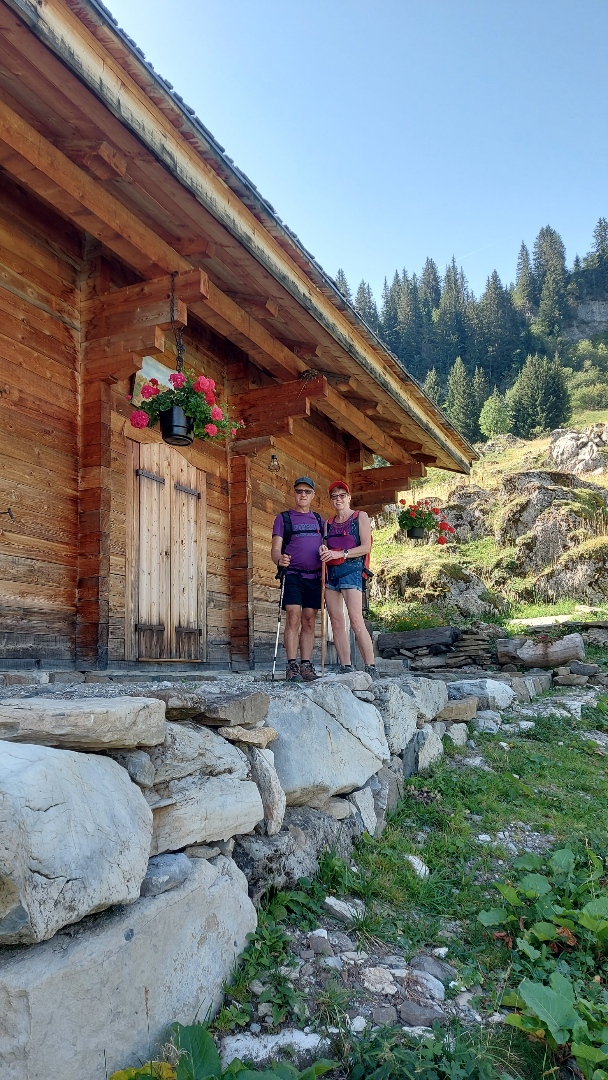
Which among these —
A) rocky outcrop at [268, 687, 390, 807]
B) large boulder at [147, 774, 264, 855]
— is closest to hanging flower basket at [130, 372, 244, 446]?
rocky outcrop at [268, 687, 390, 807]

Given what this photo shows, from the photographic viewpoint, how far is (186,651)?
6434 mm

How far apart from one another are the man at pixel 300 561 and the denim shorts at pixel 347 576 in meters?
0.14

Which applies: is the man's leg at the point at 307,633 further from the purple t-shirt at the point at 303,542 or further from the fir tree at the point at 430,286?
the fir tree at the point at 430,286

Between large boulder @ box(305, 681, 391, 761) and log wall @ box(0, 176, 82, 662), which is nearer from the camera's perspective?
large boulder @ box(305, 681, 391, 761)

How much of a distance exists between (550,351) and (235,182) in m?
71.8

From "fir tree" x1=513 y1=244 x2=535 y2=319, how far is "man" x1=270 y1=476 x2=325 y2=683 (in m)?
80.0

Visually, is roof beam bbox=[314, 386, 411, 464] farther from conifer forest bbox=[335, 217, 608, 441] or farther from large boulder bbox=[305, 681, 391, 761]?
conifer forest bbox=[335, 217, 608, 441]

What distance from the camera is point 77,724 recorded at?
7.39 ft

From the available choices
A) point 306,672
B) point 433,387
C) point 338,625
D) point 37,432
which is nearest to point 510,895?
point 306,672

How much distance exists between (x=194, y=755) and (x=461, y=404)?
54351 mm

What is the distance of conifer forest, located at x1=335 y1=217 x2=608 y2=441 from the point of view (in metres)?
52.3

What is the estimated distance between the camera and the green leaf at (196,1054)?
1943 mm

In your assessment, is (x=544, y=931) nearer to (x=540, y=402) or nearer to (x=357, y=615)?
(x=357, y=615)

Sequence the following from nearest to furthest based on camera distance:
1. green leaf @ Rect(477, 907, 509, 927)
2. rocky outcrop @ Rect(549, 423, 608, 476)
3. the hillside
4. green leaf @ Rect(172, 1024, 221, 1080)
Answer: green leaf @ Rect(172, 1024, 221, 1080), green leaf @ Rect(477, 907, 509, 927), the hillside, rocky outcrop @ Rect(549, 423, 608, 476)
